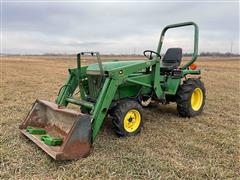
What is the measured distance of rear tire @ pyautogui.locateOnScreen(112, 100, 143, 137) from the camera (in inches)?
→ 167

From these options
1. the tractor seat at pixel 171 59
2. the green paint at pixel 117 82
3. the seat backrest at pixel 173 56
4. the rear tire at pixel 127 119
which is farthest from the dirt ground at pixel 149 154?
the seat backrest at pixel 173 56

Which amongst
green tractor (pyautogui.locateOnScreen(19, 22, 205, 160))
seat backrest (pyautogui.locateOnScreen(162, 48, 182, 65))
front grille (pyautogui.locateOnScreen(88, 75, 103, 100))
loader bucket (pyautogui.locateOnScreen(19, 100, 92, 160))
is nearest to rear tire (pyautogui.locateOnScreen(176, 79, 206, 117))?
green tractor (pyautogui.locateOnScreen(19, 22, 205, 160))

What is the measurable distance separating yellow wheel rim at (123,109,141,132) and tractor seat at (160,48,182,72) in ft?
5.86

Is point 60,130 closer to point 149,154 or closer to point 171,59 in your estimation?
point 149,154

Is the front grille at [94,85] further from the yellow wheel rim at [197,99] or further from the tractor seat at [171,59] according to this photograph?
the yellow wheel rim at [197,99]

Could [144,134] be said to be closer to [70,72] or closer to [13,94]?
[70,72]

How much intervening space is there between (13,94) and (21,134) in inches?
171

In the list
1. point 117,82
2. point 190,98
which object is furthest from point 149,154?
point 190,98

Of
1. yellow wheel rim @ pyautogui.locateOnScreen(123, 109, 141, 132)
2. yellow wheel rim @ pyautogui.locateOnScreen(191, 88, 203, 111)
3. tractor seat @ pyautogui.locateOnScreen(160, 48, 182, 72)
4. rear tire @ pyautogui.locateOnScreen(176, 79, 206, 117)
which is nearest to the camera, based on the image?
yellow wheel rim @ pyautogui.locateOnScreen(123, 109, 141, 132)

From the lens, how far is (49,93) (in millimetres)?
8984

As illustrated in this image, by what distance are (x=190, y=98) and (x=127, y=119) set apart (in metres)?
2.00

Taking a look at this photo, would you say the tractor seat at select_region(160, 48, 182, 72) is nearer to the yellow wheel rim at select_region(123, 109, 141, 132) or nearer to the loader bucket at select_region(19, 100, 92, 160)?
the yellow wheel rim at select_region(123, 109, 141, 132)

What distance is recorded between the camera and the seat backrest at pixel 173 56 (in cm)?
613

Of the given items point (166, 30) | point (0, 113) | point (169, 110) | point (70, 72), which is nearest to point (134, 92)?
point (70, 72)
